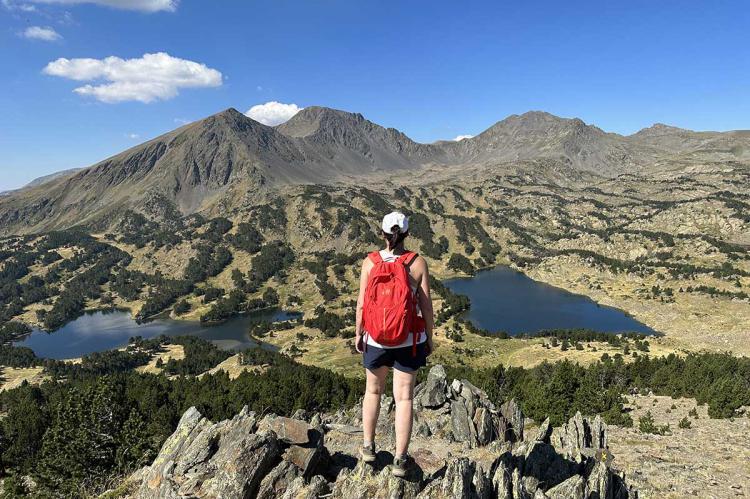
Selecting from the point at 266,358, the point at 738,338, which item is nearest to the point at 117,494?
the point at 266,358

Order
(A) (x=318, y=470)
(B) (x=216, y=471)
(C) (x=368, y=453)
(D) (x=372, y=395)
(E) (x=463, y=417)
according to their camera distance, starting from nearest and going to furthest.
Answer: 1. (D) (x=372, y=395)
2. (C) (x=368, y=453)
3. (B) (x=216, y=471)
4. (A) (x=318, y=470)
5. (E) (x=463, y=417)

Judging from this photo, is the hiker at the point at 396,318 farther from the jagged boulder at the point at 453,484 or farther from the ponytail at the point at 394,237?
the jagged boulder at the point at 453,484

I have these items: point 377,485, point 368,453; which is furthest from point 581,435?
point 368,453

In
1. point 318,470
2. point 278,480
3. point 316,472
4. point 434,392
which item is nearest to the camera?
point 278,480

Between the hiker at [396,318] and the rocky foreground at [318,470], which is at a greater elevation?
the hiker at [396,318]

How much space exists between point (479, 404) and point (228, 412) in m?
59.2

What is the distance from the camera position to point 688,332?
567 ft

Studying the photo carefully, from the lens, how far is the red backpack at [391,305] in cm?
998

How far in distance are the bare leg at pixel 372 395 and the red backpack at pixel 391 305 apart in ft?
3.91

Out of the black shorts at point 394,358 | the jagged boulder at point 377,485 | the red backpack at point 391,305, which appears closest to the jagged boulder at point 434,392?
the jagged boulder at point 377,485

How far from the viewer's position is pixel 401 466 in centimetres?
1202

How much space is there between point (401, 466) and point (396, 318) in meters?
5.09

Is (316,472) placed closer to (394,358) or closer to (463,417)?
(394,358)

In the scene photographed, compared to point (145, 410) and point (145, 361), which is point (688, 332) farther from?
point (145, 361)
